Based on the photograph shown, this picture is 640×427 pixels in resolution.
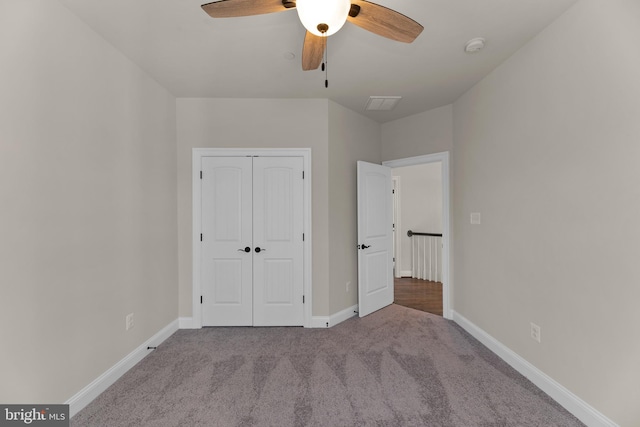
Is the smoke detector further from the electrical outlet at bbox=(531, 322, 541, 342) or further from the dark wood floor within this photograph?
the dark wood floor

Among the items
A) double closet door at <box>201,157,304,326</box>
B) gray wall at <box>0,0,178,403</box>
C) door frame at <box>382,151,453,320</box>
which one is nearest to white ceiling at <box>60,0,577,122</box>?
gray wall at <box>0,0,178,403</box>

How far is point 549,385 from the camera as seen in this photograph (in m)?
2.01

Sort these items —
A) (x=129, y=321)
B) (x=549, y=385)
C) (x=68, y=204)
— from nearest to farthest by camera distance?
1. (x=68, y=204)
2. (x=549, y=385)
3. (x=129, y=321)

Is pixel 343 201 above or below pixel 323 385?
above

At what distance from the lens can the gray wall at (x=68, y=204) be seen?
1.53 meters

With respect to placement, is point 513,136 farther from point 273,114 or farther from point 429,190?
point 429,190

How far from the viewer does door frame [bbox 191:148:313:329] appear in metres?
3.24

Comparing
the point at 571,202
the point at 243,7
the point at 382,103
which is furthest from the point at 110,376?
the point at 382,103

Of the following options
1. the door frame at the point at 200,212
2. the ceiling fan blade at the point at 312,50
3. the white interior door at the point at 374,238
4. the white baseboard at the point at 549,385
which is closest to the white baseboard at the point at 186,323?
the door frame at the point at 200,212

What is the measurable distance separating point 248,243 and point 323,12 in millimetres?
2596

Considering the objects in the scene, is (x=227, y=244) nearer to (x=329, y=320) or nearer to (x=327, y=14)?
(x=329, y=320)

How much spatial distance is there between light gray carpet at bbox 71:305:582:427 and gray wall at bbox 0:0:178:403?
0.39 metres

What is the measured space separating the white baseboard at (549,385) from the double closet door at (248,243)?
1986 millimetres

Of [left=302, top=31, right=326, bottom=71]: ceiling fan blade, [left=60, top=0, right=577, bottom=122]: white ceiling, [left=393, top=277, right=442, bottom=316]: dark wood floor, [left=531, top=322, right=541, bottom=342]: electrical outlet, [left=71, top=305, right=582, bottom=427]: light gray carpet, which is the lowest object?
[left=71, top=305, right=582, bottom=427]: light gray carpet
